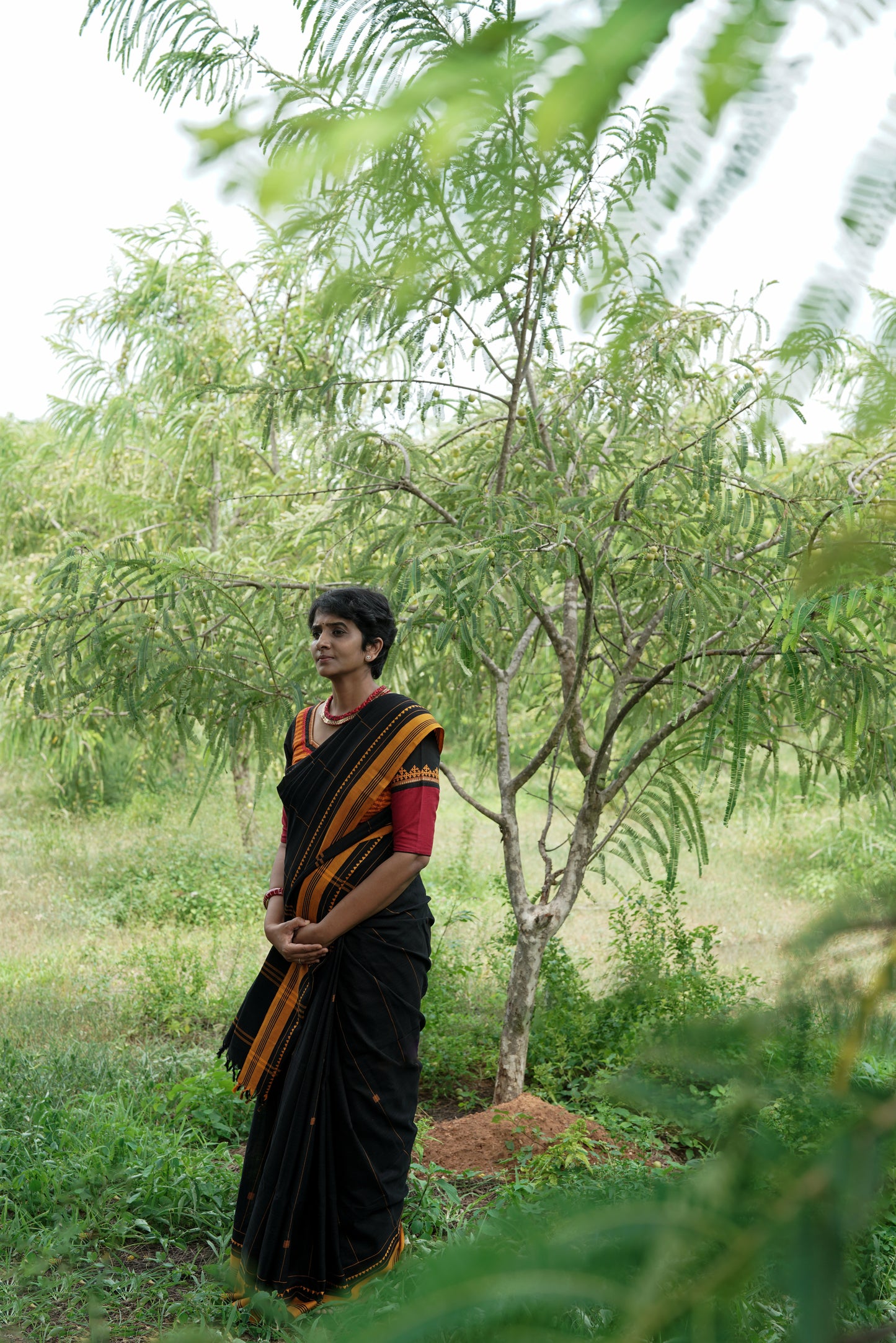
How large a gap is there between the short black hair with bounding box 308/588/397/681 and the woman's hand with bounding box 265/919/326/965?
1.98 feet

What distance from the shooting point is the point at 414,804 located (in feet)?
7.89

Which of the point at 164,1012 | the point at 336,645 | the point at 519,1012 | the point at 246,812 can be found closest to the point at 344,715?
the point at 336,645

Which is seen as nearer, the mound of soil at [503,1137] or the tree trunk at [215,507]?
the mound of soil at [503,1137]

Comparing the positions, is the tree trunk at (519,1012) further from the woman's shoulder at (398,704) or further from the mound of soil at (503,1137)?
the woman's shoulder at (398,704)

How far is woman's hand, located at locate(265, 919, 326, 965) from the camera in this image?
238 cm

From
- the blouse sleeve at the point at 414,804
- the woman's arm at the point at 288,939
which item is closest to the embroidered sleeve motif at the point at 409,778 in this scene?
the blouse sleeve at the point at 414,804

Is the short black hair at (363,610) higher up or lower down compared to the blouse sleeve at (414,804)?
higher up

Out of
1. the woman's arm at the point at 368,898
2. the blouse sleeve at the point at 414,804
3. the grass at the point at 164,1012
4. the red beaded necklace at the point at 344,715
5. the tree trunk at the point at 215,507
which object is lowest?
the grass at the point at 164,1012

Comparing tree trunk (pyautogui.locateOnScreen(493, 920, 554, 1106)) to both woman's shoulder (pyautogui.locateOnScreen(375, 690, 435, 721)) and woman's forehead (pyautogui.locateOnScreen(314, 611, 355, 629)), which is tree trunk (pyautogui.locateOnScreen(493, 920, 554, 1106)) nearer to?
woman's shoulder (pyautogui.locateOnScreen(375, 690, 435, 721))

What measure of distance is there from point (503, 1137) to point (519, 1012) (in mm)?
414

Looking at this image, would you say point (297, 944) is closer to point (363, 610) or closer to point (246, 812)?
point (363, 610)

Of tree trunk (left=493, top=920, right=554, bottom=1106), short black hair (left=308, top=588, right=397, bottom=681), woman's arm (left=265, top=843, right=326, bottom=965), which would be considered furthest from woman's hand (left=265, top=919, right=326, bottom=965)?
tree trunk (left=493, top=920, right=554, bottom=1106)

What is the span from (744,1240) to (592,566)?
104 inches

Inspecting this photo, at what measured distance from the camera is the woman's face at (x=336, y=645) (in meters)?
2.45
